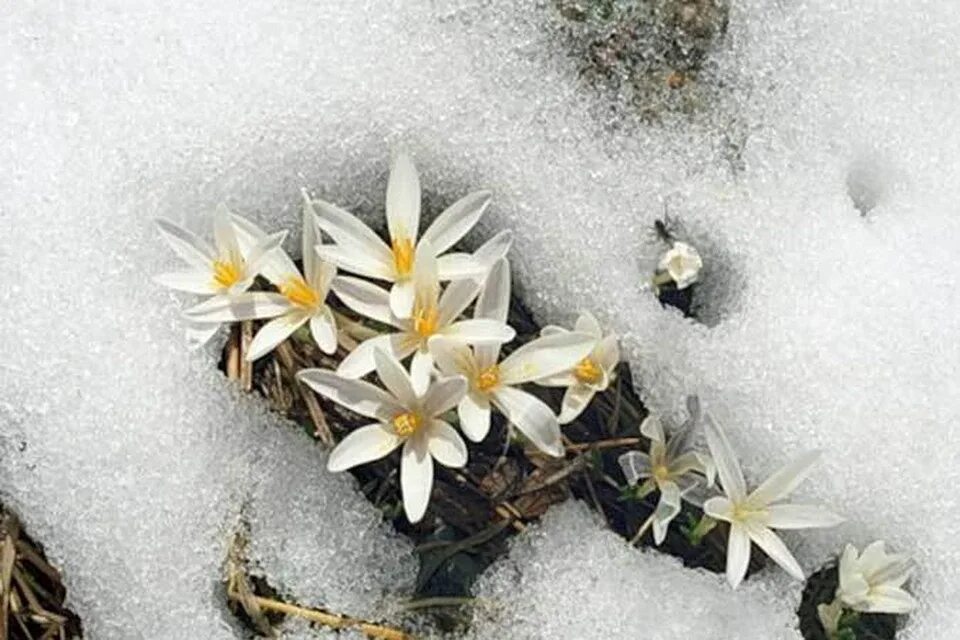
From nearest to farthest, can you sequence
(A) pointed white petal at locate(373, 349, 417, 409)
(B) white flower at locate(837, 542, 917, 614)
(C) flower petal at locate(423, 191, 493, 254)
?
(A) pointed white petal at locate(373, 349, 417, 409)
(C) flower petal at locate(423, 191, 493, 254)
(B) white flower at locate(837, 542, 917, 614)

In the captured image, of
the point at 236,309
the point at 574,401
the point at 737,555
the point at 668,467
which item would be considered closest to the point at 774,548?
the point at 737,555

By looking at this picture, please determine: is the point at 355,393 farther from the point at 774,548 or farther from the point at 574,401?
the point at 774,548

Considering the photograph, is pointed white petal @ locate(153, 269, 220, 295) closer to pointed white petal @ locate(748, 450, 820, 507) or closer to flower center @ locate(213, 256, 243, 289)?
flower center @ locate(213, 256, 243, 289)

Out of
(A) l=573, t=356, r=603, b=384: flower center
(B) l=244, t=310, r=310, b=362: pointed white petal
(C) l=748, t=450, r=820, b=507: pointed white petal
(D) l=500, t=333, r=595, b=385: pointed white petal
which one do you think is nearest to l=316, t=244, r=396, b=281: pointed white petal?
(B) l=244, t=310, r=310, b=362: pointed white petal

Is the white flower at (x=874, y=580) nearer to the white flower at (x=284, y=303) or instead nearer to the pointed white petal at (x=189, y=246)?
the white flower at (x=284, y=303)

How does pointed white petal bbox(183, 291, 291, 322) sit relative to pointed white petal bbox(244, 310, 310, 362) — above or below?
above

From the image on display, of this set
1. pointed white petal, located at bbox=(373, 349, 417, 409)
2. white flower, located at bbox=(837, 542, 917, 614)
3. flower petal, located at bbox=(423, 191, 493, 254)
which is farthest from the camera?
white flower, located at bbox=(837, 542, 917, 614)

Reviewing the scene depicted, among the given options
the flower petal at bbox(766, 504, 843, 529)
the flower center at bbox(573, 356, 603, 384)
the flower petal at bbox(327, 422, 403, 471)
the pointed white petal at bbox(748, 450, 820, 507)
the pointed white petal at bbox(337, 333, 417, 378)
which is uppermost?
the pointed white petal at bbox(337, 333, 417, 378)
